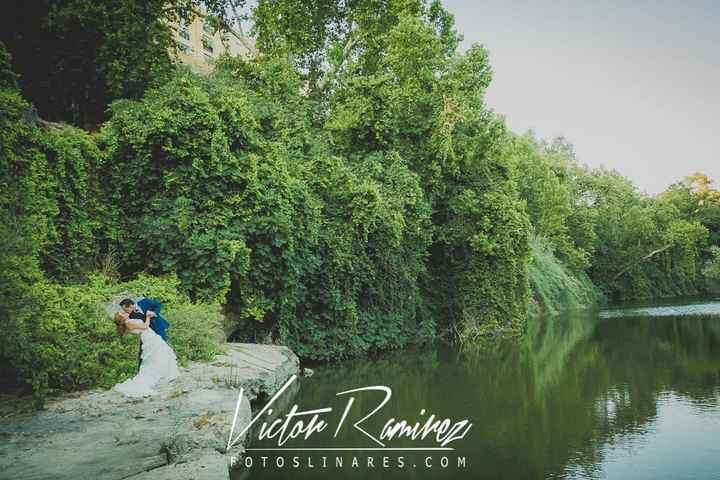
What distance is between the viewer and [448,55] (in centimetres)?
2266

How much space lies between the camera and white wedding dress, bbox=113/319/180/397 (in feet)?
23.8

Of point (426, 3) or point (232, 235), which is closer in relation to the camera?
point (232, 235)

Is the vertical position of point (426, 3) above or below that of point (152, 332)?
above

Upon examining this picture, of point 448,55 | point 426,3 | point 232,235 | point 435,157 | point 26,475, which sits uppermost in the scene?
point 426,3

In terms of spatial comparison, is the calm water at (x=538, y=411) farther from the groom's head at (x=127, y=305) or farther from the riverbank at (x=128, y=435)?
the groom's head at (x=127, y=305)

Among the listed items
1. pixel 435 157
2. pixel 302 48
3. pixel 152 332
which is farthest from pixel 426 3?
pixel 152 332

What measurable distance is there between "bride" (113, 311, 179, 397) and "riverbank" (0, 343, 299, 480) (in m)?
0.15

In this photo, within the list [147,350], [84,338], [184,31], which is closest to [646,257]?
[184,31]

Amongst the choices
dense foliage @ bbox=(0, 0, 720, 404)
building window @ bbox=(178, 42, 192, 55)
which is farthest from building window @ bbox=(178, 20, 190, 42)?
dense foliage @ bbox=(0, 0, 720, 404)

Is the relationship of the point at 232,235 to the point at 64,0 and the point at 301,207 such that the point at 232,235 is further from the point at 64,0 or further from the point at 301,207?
the point at 64,0

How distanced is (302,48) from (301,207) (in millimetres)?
12706

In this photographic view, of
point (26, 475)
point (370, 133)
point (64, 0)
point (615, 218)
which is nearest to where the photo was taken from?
point (26, 475)

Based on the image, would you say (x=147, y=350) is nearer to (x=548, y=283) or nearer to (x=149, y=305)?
(x=149, y=305)

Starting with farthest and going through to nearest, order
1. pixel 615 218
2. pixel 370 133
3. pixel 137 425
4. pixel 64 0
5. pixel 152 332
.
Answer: pixel 615 218 → pixel 370 133 → pixel 64 0 → pixel 152 332 → pixel 137 425
